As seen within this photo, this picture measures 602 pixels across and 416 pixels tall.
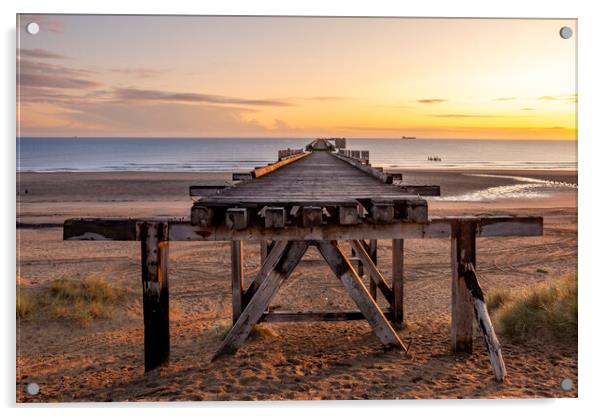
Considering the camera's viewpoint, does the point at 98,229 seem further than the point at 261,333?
No

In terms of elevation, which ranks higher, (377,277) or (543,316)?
(377,277)

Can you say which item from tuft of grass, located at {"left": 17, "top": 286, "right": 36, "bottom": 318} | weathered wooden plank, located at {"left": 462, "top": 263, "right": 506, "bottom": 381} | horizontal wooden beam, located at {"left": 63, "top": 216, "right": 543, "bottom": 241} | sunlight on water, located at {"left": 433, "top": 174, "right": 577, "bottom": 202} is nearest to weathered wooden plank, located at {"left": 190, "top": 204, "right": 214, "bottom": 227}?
horizontal wooden beam, located at {"left": 63, "top": 216, "right": 543, "bottom": 241}

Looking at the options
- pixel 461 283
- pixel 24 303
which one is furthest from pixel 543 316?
pixel 24 303

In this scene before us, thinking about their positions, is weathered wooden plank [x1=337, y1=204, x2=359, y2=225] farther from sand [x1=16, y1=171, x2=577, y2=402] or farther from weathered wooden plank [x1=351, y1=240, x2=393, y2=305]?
weathered wooden plank [x1=351, y1=240, x2=393, y2=305]

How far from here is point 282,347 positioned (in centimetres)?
640

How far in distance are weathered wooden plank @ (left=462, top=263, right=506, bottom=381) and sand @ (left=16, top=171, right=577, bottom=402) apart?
0.67 ft

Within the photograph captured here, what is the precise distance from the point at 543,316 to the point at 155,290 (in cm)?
451

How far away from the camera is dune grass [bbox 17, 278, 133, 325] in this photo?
7.82m

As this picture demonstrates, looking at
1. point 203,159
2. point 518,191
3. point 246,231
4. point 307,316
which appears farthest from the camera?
point 203,159

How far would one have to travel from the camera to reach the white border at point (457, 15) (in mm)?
5562

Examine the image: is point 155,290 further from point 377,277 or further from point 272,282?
point 377,277

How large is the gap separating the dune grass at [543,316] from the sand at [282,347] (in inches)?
7.1

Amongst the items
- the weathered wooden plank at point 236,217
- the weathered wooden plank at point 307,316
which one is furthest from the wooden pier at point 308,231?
the weathered wooden plank at point 307,316

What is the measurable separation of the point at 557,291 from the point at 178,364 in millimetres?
4824
